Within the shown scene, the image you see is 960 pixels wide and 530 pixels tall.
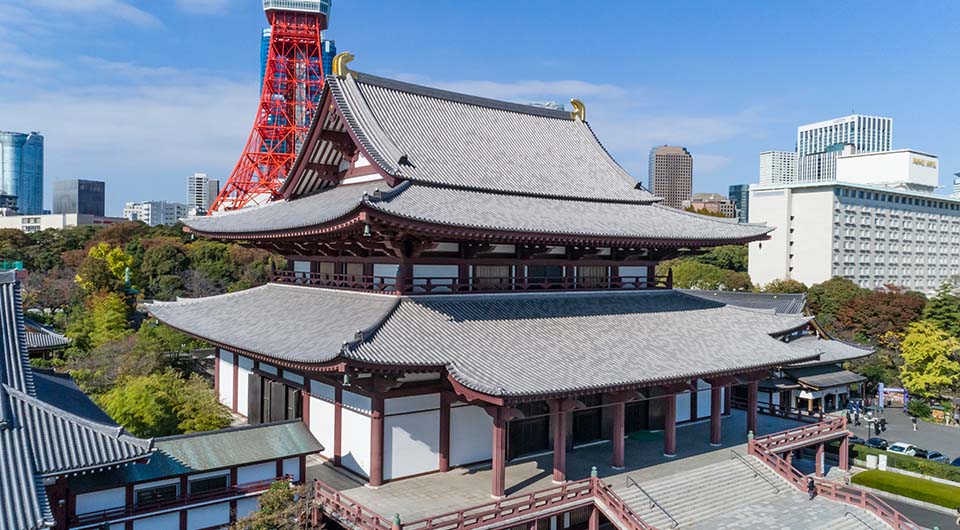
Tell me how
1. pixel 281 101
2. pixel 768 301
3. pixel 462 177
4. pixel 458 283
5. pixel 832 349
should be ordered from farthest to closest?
1. pixel 281 101
2. pixel 768 301
3. pixel 832 349
4. pixel 462 177
5. pixel 458 283

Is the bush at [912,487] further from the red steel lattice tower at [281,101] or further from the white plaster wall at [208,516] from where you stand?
the red steel lattice tower at [281,101]

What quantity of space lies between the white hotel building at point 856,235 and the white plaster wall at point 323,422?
8199 cm

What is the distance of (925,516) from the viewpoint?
2606 centimetres

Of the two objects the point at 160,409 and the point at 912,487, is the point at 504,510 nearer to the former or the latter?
the point at 160,409

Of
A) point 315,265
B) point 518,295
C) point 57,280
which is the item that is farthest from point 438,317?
point 57,280

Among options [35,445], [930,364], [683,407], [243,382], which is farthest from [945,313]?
[35,445]

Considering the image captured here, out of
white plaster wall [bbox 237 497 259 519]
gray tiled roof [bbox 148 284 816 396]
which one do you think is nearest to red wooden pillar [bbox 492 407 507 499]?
gray tiled roof [bbox 148 284 816 396]

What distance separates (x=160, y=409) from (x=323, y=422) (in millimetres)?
5447

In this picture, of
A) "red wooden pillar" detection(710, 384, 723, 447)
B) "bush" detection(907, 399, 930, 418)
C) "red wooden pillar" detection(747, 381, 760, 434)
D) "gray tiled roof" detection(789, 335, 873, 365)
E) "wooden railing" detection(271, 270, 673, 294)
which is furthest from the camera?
"bush" detection(907, 399, 930, 418)

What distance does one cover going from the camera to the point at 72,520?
48.7ft

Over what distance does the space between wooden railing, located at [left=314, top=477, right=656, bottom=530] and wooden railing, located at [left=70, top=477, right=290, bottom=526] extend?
1.63 metres

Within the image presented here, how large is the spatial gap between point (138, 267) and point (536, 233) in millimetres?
59362

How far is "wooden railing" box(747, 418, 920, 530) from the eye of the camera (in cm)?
2114

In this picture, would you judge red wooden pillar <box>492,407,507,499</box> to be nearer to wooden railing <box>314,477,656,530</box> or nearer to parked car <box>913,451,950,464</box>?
wooden railing <box>314,477,656,530</box>
